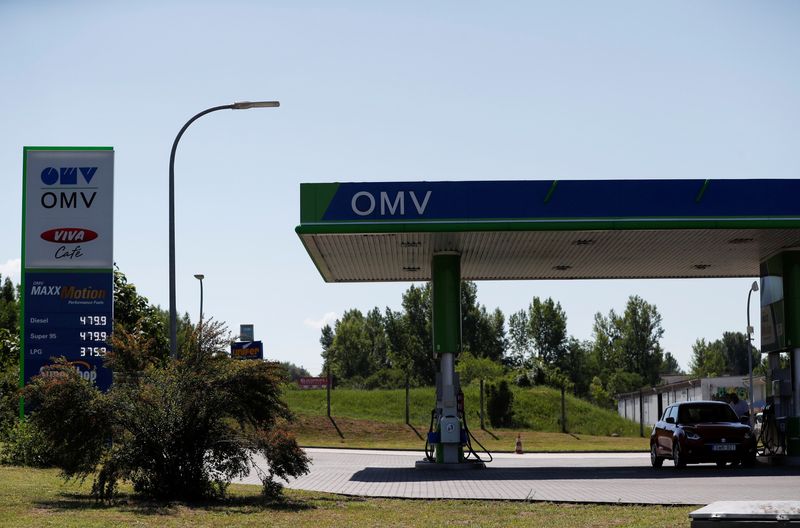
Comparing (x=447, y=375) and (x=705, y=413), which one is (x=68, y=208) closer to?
(x=447, y=375)

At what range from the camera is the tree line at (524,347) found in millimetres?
100938

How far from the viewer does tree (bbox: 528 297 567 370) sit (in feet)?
361

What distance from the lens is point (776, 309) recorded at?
88.4 feet

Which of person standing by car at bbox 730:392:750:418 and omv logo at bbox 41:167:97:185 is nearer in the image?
omv logo at bbox 41:167:97:185

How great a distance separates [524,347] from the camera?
370ft

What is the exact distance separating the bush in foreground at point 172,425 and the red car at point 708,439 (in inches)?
427

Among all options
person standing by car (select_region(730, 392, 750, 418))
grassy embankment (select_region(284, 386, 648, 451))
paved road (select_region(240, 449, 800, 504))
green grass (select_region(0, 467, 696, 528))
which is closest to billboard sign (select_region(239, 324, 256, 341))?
grassy embankment (select_region(284, 386, 648, 451))

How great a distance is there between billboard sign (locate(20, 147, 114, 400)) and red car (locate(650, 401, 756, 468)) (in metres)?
13.4

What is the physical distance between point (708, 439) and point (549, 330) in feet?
287

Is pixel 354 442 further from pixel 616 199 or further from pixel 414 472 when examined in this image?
pixel 616 199

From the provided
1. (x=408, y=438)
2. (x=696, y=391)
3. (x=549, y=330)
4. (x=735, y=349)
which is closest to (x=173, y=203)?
(x=408, y=438)

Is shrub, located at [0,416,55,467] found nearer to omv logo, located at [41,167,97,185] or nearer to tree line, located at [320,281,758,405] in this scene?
omv logo, located at [41,167,97,185]

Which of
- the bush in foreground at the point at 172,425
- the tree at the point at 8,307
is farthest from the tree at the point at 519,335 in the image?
the bush in foreground at the point at 172,425

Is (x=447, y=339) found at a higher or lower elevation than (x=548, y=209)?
lower
